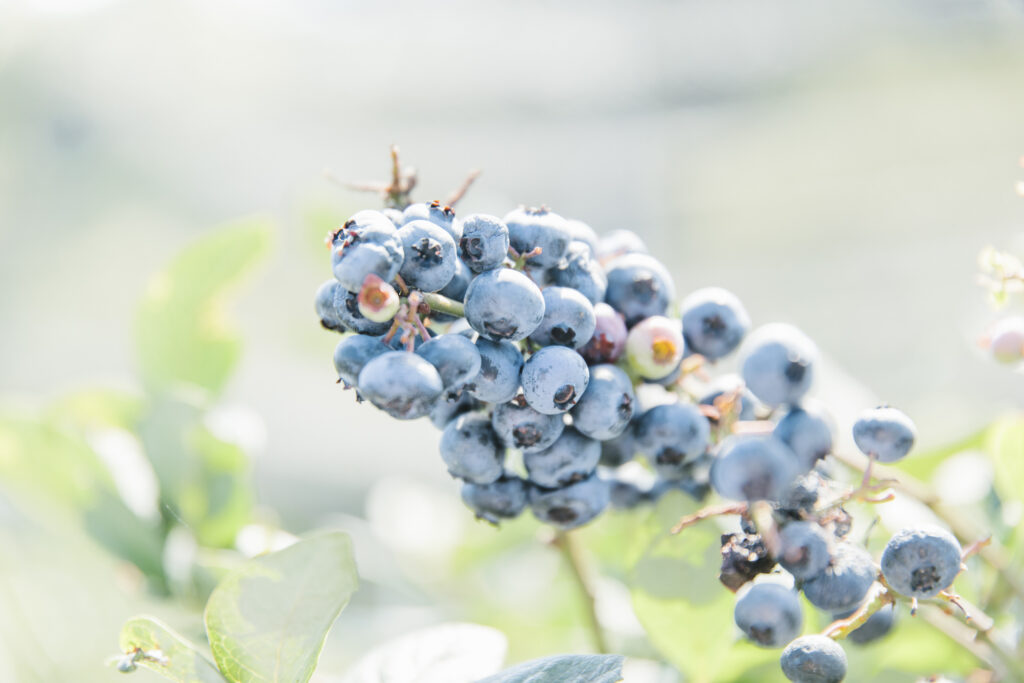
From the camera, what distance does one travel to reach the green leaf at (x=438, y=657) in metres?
0.47

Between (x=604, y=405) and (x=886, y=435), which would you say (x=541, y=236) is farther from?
(x=886, y=435)

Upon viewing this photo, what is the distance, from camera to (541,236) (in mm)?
449

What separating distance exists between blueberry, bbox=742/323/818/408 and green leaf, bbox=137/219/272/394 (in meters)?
0.39

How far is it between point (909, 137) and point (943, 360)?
6.39ft

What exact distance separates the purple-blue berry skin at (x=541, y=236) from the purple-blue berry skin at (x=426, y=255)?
0.18 feet

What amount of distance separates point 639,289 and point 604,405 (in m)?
0.08

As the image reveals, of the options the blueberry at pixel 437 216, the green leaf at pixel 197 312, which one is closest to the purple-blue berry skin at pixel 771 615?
the blueberry at pixel 437 216

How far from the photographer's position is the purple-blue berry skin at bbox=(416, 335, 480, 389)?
40 centimetres

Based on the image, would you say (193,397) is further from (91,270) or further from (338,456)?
(91,270)

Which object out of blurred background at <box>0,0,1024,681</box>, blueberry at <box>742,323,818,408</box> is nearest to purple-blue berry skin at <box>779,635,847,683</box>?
blueberry at <box>742,323,818,408</box>

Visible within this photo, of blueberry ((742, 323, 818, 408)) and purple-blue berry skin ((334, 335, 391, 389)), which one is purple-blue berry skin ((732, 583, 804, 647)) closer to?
blueberry ((742, 323, 818, 408))

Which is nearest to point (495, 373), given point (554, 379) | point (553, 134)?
point (554, 379)

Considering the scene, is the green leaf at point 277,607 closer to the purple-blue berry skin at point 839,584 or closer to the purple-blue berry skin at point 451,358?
the purple-blue berry skin at point 451,358

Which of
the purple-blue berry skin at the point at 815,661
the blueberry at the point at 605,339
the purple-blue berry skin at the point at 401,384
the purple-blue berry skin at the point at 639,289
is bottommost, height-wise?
the purple-blue berry skin at the point at 815,661
